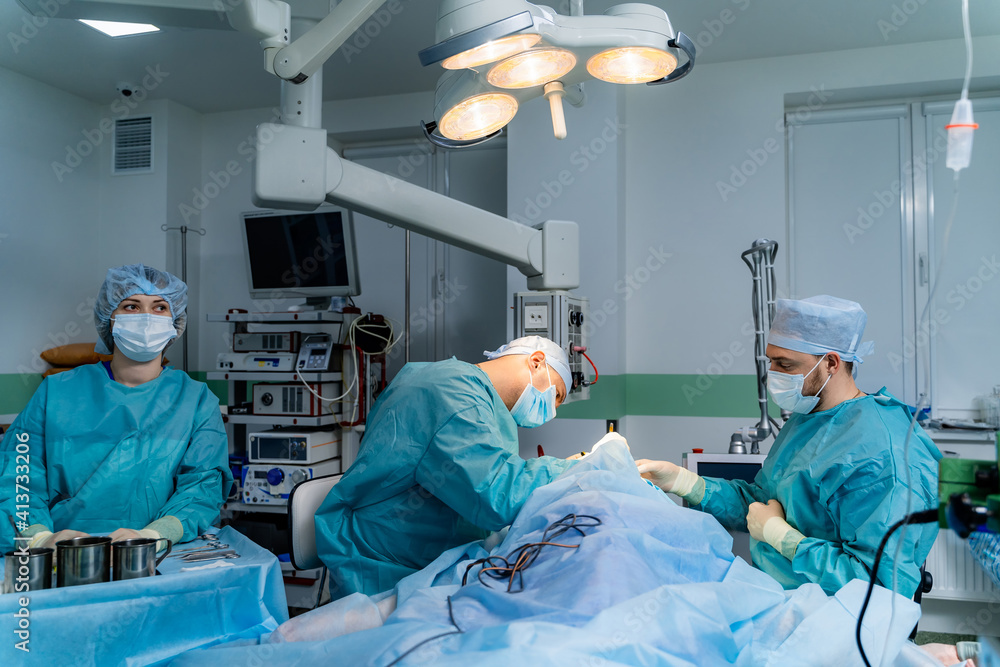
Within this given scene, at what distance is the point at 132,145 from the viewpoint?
13.0ft

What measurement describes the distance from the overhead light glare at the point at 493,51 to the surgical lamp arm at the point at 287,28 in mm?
304

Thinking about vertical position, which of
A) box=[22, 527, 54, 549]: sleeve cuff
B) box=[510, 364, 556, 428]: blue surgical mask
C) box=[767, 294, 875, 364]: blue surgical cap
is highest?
box=[767, 294, 875, 364]: blue surgical cap

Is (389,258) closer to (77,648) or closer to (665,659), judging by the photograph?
(77,648)

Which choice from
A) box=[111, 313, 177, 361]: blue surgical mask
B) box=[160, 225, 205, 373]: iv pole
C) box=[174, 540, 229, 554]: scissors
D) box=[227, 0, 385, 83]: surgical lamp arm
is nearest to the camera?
box=[227, 0, 385, 83]: surgical lamp arm

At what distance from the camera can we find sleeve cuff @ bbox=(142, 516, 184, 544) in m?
1.58

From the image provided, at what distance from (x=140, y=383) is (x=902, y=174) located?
11.3 ft

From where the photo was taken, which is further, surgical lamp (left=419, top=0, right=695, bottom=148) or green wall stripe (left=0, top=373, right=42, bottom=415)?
green wall stripe (left=0, top=373, right=42, bottom=415)

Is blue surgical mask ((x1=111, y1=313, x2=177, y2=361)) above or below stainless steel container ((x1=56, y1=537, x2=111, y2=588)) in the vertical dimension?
above

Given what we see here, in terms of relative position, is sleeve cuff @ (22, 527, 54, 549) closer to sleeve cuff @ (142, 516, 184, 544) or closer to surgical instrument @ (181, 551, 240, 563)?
sleeve cuff @ (142, 516, 184, 544)

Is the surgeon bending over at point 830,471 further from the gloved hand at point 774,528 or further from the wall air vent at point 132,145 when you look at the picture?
the wall air vent at point 132,145

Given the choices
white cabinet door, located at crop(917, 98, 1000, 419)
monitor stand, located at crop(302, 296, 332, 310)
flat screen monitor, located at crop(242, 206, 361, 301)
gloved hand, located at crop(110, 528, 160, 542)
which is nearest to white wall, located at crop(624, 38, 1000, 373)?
white cabinet door, located at crop(917, 98, 1000, 419)

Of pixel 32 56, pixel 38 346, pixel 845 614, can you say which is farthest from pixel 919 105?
pixel 38 346

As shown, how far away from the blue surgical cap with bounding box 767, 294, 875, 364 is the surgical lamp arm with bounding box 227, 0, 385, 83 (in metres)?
1.16

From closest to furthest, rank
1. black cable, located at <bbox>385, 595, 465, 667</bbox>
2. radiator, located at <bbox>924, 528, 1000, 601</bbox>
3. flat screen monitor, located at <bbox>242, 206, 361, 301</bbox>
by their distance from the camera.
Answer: black cable, located at <bbox>385, 595, 465, 667</bbox>
radiator, located at <bbox>924, 528, 1000, 601</bbox>
flat screen monitor, located at <bbox>242, 206, 361, 301</bbox>
